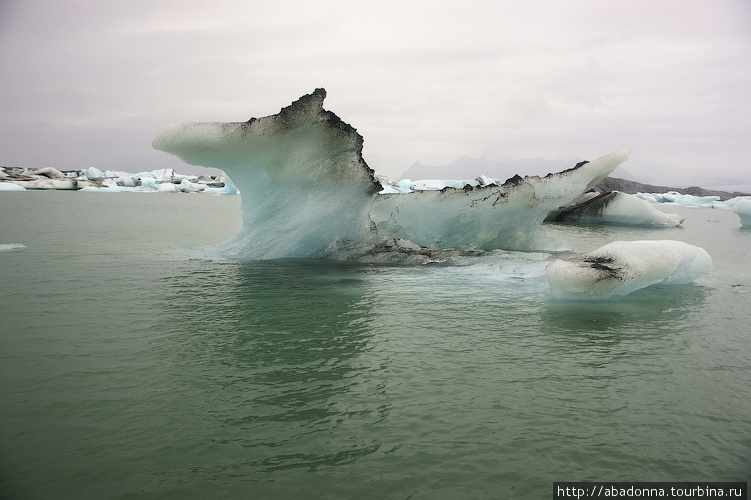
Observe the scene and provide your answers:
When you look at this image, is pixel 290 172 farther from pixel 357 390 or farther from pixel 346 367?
pixel 357 390

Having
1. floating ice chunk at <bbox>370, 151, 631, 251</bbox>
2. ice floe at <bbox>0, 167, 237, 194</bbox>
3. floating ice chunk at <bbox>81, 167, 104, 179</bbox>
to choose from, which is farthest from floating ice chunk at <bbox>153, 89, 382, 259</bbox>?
floating ice chunk at <bbox>81, 167, 104, 179</bbox>

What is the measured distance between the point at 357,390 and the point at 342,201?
6.31m

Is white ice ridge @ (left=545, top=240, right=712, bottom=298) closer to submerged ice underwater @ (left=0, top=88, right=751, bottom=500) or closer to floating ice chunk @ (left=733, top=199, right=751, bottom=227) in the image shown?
submerged ice underwater @ (left=0, top=88, right=751, bottom=500)

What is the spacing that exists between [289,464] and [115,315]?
3.60 metres

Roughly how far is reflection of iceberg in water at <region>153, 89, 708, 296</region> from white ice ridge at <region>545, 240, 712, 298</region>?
0.08ft

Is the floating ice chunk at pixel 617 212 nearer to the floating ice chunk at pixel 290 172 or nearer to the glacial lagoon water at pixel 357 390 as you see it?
the floating ice chunk at pixel 290 172

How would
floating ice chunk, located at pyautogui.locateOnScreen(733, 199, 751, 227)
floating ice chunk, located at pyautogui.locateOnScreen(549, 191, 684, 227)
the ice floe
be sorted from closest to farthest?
floating ice chunk, located at pyautogui.locateOnScreen(549, 191, 684, 227) → floating ice chunk, located at pyautogui.locateOnScreen(733, 199, 751, 227) → the ice floe

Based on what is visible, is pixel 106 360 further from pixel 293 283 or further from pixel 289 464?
pixel 293 283

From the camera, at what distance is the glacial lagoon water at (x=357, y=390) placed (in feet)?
9.07

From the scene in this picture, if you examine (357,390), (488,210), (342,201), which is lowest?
(357,390)

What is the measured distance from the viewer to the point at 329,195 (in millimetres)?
9727

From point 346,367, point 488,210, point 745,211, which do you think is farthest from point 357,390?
point 745,211

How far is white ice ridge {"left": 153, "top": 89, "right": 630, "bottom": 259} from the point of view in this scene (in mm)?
8812

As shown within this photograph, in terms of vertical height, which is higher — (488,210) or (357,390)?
(488,210)
